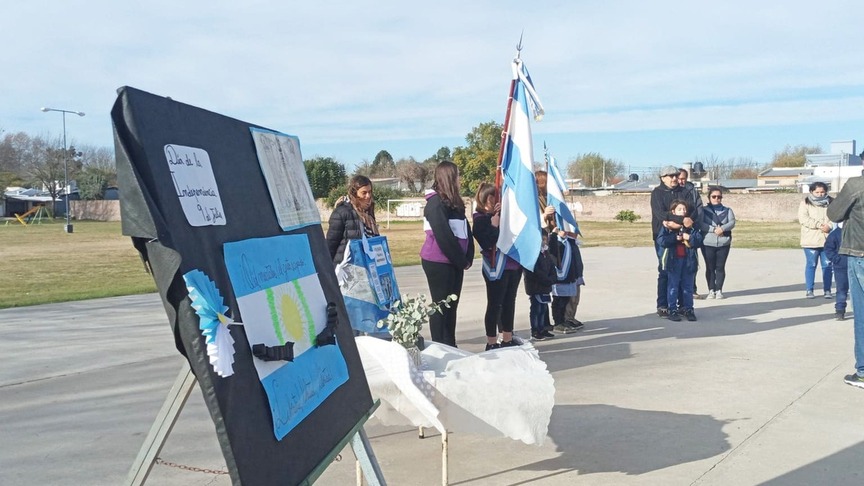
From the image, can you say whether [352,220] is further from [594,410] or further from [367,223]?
[594,410]

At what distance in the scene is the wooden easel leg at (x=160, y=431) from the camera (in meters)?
2.74

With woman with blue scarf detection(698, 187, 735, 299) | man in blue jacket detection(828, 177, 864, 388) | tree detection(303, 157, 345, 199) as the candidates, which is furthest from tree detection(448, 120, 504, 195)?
man in blue jacket detection(828, 177, 864, 388)

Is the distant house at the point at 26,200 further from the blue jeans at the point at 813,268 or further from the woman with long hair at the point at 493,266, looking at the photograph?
the woman with long hair at the point at 493,266

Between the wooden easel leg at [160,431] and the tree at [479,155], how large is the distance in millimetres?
54421

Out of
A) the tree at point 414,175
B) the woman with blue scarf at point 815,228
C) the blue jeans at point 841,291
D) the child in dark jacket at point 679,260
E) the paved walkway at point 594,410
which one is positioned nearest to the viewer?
the paved walkway at point 594,410

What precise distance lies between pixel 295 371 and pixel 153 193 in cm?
94

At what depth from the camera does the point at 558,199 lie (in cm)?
Answer: 1002

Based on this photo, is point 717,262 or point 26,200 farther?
point 26,200

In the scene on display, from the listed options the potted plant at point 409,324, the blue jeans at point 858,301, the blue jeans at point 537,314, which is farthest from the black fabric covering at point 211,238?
the blue jeans at point 537,314

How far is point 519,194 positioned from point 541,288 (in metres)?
1.52

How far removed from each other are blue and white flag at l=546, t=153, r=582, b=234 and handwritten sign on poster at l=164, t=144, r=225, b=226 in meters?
7.46

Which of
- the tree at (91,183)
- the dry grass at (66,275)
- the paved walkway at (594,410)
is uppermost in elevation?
the tree at (91,183)

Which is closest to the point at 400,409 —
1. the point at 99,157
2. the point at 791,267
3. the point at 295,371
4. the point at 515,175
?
the point at 295,371

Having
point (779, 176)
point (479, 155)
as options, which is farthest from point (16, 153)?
point (779, 176)
